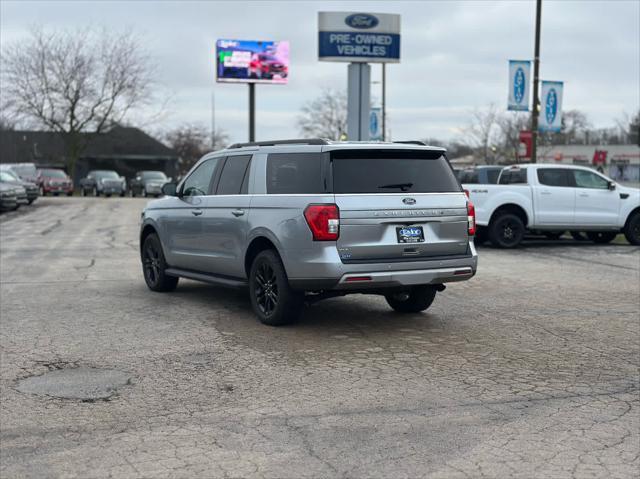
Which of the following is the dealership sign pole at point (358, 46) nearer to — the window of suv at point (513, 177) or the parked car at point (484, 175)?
the parked car at point (484, 175)

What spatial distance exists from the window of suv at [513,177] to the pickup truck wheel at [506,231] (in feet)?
2.51

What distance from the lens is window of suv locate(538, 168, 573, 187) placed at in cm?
1734

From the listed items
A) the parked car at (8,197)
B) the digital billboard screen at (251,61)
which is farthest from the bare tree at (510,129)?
the parked car at (8,197)

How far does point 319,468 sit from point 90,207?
99.8ft

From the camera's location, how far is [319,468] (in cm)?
432

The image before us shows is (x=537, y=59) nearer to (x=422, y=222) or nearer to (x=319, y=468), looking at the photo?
(x=422, y=222)

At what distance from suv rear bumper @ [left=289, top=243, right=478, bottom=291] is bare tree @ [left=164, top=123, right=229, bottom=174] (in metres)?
75.8

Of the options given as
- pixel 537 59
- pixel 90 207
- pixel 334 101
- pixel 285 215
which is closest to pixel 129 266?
pixel 285 215

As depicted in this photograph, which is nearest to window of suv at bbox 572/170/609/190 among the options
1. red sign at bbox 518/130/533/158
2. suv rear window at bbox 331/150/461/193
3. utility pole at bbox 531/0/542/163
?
utility pole at bbox 531/0/542/163

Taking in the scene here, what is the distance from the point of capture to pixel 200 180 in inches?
384

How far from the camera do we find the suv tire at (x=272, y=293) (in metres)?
7.84

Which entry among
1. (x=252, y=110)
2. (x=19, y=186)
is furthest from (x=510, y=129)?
(x=19, y=186)

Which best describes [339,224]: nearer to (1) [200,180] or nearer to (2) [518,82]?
(1) [200,180]

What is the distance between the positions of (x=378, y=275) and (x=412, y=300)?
5.24 feet
